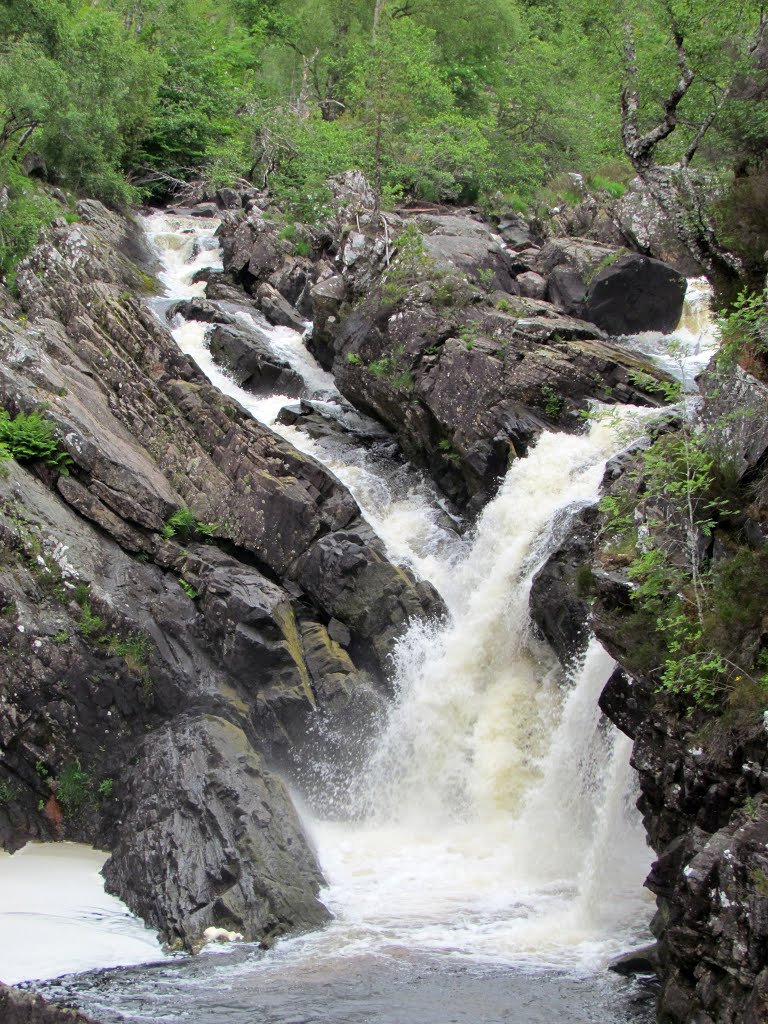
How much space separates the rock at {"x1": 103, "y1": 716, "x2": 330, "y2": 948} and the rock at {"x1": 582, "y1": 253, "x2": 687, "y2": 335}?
15.6m

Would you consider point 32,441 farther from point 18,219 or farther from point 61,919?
point 18,219

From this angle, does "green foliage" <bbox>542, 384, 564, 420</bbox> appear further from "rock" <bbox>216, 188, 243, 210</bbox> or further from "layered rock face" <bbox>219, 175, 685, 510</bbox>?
"rock" <bbox>216, 188, 243, 210</bbox>

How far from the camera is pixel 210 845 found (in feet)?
43.4

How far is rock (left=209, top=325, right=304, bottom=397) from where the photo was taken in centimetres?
2320

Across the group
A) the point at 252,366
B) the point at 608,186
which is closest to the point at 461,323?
the point at 252,366

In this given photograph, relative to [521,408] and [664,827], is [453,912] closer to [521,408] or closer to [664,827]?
[664,827]

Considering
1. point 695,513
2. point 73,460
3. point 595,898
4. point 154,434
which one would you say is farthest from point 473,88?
point 595,898

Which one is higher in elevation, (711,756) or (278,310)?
(278,310)

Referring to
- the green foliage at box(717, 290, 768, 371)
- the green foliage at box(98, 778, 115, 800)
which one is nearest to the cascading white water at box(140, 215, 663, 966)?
the green foliage at box(98, 778, 115, 800)

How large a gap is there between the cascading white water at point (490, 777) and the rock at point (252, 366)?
2416mm

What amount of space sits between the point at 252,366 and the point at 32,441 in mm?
7843

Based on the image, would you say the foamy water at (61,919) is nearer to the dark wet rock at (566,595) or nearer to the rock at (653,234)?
the dark wet rock at (566,595)

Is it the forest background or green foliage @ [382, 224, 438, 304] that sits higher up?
the forest background

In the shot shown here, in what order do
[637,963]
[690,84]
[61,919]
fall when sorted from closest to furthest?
[637,963] → [61,919] → [690,84]
